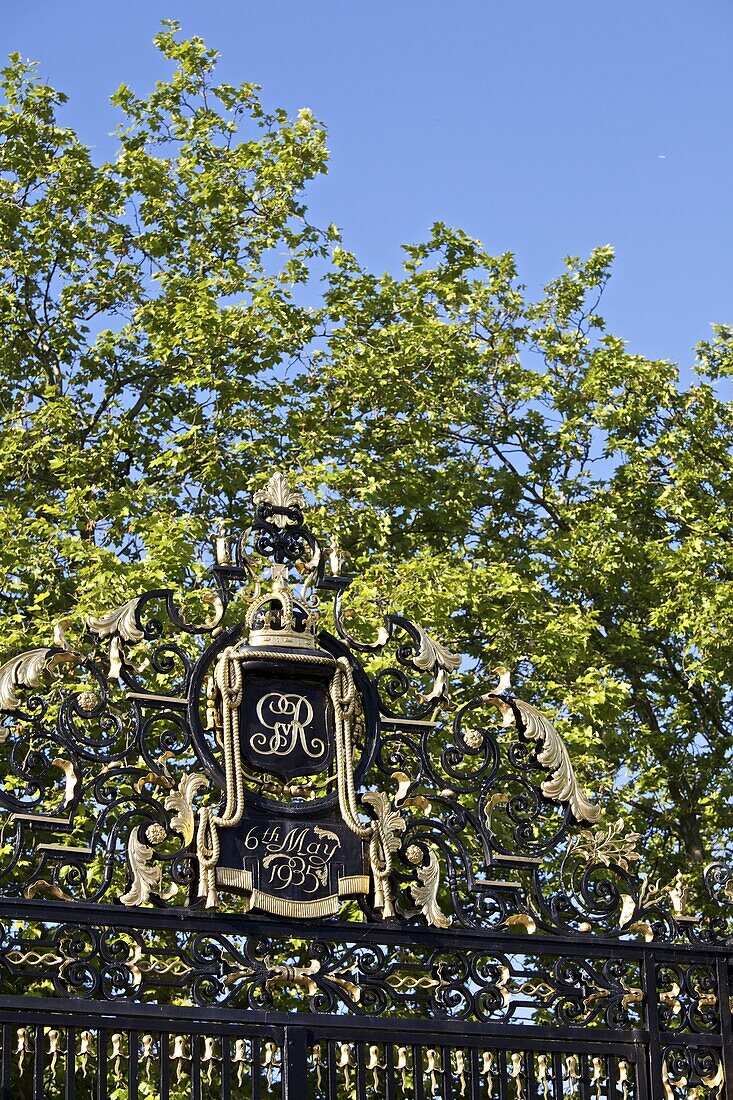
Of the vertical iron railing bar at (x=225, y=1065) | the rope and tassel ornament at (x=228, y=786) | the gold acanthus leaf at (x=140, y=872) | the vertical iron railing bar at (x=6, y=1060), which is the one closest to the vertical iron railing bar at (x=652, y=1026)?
the vertical iron railing bar at (x=225, y=1065)

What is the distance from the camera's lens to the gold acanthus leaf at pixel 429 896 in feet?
24.9

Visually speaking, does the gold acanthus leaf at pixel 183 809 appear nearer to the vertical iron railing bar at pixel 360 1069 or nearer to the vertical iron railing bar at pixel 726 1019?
the vertical iron railing bar at pixel 360 1069

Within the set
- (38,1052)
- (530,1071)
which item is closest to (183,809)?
(38,1052)

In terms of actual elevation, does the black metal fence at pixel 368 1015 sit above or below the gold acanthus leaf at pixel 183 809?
below

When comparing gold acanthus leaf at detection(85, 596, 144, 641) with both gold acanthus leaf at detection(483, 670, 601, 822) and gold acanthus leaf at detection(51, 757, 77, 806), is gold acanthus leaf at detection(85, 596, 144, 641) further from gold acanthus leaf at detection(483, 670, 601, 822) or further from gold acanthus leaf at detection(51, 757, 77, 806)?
gold acanthus leaf at detection(483, 670, 601, 822)

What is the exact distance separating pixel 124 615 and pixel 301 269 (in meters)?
7.10

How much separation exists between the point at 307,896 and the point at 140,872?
67cm

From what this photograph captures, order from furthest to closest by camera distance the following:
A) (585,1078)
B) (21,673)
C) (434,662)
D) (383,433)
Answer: (383,433), (434,662), (585,1078), (21,673)

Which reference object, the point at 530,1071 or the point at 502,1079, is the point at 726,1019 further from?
the point at 502,1079

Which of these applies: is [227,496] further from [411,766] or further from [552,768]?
[552,768]

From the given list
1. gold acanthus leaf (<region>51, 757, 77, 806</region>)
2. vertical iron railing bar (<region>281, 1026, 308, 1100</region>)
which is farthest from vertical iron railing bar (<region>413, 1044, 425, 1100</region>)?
gold acanthus leaf (<region>51, 757, 77, 806</region>)

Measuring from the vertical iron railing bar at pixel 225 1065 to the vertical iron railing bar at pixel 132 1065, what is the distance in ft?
1.10

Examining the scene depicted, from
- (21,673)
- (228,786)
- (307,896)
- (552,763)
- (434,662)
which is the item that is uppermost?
(434,662)

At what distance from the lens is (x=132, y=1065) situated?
7066mm
